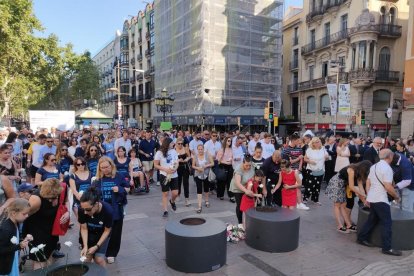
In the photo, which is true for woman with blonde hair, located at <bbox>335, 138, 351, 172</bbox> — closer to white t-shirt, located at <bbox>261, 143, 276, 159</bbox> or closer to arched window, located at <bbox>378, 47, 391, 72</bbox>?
white t-shirt, located at <bbox>261, 143, 276, 159</bbox>

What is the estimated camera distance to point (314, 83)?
114 feet

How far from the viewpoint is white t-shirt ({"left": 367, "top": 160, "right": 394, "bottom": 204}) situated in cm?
503

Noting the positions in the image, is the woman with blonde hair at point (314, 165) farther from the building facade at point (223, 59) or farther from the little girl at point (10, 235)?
the building facade at point (223, 59)

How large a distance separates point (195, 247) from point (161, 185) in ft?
9.78

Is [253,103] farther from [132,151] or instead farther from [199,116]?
[132,151]

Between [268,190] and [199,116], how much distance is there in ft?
66.6

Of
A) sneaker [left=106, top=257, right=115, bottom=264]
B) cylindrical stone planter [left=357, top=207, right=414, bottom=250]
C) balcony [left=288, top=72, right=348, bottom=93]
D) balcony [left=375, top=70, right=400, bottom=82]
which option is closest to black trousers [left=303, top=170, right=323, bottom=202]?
cylindrical stone planter [left=357, top=207, right=414, bottom=250]

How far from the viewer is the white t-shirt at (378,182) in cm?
503

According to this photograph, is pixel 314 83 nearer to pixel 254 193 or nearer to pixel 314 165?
pixel 314 165

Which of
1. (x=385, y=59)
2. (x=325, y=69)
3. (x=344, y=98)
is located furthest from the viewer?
(x=325, y=69)

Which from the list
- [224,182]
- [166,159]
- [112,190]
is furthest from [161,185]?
[112,190]

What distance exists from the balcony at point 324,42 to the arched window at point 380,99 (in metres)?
6.34

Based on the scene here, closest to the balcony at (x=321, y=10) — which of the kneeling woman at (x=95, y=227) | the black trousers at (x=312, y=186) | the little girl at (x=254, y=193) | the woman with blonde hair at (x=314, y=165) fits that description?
the woman with blonde hair at (x=314, y=165)

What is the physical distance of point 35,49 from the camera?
1123 inches
